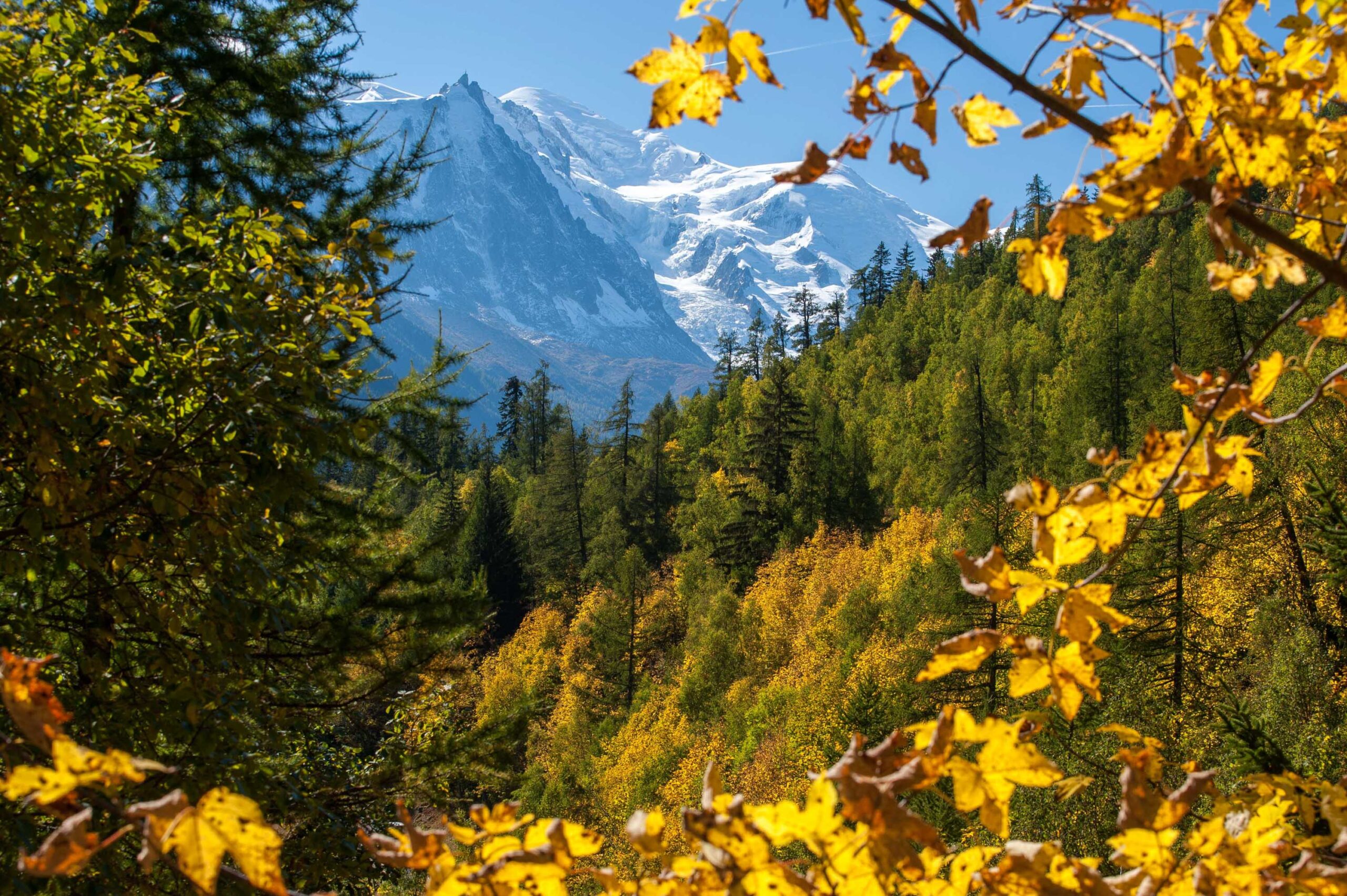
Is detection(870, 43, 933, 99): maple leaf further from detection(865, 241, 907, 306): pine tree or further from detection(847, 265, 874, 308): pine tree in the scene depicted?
detection(847, 265, 874, 308): pine tree

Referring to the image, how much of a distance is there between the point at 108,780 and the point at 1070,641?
123cm

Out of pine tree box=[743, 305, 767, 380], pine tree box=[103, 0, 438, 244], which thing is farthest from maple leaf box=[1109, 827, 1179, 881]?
pine tree box=[743, 305, 767, 380]

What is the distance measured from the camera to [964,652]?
1.06 metres

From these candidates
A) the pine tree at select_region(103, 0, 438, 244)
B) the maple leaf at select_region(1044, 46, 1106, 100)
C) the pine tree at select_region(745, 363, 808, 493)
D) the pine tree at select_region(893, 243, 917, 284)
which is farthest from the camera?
the pine tree at select_region(893, 243, 917, 284)

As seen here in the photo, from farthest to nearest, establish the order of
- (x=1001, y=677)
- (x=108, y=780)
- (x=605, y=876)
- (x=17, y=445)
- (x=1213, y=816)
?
(x=1001, y=677) < (x=17, y=445) < (x=1213, y=816) < (x=605, y=876) < (x=108, y=780)

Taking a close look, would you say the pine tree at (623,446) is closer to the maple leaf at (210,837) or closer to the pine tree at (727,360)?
the pine tree at (727,360)

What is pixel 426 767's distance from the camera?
16.6 ft

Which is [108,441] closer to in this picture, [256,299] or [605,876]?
[256,299]

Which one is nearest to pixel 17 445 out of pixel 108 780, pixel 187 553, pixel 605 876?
pixel 187 553

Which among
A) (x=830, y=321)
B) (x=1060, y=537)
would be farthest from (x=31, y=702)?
(x=830, y=321)

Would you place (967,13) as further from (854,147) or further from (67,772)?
(67,772)

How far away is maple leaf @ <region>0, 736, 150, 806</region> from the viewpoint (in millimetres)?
777

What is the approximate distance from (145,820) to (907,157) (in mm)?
1268

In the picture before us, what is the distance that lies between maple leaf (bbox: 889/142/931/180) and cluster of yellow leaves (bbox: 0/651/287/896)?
3.80ft
